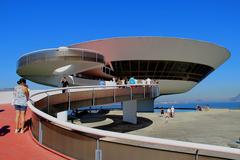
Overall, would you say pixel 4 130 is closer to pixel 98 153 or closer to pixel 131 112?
pixel 98 153

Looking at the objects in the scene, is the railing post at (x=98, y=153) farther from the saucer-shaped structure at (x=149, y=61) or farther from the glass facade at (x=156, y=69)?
the glass facade at (x=156, y=69)

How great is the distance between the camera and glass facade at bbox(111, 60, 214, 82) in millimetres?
49344

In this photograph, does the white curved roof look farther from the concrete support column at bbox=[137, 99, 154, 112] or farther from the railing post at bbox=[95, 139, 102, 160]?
the railing post at bbox=[95, 139, 102, 160]

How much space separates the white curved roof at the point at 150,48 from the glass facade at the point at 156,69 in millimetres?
971

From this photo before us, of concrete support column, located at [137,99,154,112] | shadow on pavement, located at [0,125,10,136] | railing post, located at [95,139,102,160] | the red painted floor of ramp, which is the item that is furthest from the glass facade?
railing post, located at [95,139,102,160]

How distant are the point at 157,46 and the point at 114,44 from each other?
6.38 meters

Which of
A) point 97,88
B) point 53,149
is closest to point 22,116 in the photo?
point 53,149

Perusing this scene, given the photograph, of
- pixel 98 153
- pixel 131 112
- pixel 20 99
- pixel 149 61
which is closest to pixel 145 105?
pixel 149 61

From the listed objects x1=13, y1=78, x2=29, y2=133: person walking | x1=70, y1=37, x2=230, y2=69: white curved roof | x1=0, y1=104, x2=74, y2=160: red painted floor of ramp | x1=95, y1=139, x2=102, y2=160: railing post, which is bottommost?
x1=0, y1=104, x2=74, y2=160: red painted floor of ramp

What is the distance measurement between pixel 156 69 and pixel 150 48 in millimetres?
4690

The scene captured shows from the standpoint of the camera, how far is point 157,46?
47.2 m

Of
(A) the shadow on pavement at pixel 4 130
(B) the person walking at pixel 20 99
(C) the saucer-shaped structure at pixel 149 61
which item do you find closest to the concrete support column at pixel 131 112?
(C) the saucer-shaped structure at pixel 149 61

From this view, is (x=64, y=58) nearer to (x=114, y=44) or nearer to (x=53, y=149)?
(x=114, y=44)

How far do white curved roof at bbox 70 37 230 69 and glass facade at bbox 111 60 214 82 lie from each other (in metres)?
0.97
